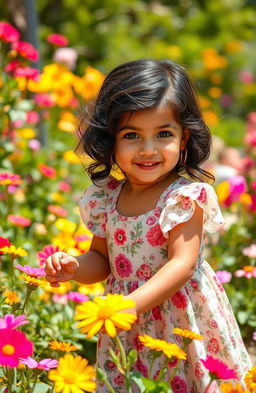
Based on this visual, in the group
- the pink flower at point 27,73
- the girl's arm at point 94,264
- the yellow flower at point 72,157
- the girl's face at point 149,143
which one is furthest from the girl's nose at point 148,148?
the yellow flower at point 72,157

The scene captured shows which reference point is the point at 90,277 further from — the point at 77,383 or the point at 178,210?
Answer: the point at 77,383

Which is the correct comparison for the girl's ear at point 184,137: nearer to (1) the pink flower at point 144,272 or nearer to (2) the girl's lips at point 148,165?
(2) the girl's lips at point 148,165

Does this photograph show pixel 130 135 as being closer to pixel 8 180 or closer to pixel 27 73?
pixel 8 180

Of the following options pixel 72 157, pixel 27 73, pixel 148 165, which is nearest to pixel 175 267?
pixel 148 165

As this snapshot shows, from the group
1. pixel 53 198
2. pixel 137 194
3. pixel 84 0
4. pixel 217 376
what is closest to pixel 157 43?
pixel 84 0

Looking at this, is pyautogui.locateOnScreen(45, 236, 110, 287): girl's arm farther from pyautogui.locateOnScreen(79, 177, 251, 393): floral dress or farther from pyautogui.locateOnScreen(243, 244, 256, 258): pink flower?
pyautogui.locateOnScreen(243, 244, 256, 258): pink flower

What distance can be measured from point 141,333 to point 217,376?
461 mm

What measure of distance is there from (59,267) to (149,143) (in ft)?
1.12

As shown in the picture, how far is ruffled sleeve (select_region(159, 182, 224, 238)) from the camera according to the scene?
1685 millimetres

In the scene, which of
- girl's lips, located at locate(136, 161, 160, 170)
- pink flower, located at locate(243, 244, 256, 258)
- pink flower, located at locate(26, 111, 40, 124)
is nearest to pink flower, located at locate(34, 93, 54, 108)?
pink flower, located at locate(26, 111, 40, 124)

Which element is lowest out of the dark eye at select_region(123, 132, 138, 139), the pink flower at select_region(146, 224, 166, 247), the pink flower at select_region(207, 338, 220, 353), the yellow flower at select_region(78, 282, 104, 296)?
the yellow flower at select_region(78, 282, 104, 296)

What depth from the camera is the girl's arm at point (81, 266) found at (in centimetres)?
169

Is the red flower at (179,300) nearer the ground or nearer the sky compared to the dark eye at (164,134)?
nearer the ground

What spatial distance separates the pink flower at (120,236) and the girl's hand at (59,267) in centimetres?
13
